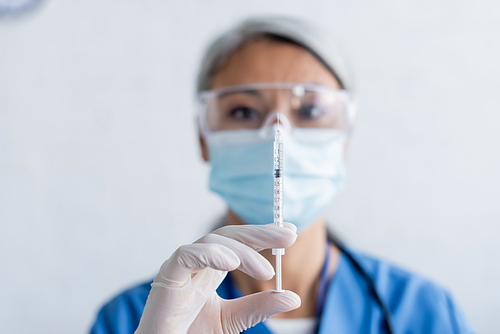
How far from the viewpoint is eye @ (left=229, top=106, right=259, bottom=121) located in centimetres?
109

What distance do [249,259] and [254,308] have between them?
105mm

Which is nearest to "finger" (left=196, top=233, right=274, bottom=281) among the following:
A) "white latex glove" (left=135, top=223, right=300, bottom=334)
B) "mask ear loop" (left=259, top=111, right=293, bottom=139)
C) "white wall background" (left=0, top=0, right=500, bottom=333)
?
"white latex glove" (left=135, top=223, right=300, bottom=334)

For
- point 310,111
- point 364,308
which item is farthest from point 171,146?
point 364,308

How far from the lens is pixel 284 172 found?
986 millimetres

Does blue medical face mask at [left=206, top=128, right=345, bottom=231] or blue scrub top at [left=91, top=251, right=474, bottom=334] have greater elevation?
blue medical face mask at [left=206, top=128, right=345, bottom=231]

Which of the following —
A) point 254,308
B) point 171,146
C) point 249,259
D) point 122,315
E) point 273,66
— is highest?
point 273,66

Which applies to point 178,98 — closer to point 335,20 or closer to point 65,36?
point 65,36

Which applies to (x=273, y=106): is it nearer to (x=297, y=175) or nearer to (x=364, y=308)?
(x=297, y=175)

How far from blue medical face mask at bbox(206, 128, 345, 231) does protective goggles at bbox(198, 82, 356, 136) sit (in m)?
0.04

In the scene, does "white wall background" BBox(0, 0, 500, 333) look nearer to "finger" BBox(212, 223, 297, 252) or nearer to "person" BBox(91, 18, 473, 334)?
"person" BBox(91, 18, 473, 334)

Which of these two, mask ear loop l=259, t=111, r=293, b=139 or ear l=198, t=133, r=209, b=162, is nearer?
mask ear loop l=259, t=111, r=293, b=139

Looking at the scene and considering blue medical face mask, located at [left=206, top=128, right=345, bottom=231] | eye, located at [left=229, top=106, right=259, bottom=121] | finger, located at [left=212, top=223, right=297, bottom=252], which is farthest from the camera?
eye, located at [left=229, top=106, right=259, bottom=121]

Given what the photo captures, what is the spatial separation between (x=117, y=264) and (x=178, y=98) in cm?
78

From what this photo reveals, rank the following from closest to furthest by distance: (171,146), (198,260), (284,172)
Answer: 1. (198,260)
2. (284,172)
3. (171,146)
